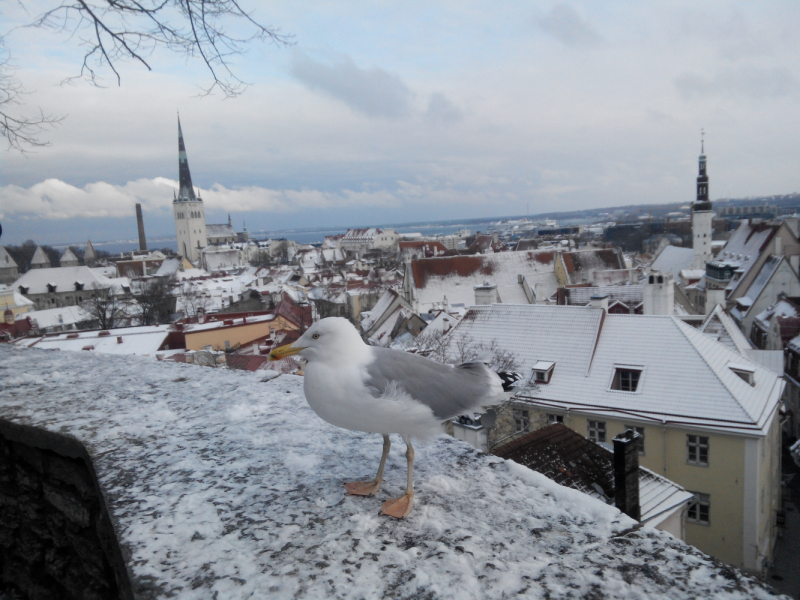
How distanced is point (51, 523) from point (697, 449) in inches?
501

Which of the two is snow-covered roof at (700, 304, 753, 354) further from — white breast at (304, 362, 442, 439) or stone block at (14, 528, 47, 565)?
stone block at (14, 528, 47, 565)

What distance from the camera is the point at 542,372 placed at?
14.6 m

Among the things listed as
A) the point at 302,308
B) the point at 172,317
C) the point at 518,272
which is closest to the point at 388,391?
the point at 302,308

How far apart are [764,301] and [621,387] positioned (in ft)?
82.7

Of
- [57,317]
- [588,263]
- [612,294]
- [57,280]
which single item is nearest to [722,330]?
[612,294]

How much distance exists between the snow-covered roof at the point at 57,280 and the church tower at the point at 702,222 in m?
63.9

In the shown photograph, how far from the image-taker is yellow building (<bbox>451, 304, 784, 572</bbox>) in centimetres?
1188

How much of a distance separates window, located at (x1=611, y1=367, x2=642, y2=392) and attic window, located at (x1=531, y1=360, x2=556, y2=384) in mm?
1626

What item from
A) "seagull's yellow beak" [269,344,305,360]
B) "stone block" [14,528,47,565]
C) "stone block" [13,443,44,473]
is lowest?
"stone block" [14,528,47,565]

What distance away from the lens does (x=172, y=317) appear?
151ft

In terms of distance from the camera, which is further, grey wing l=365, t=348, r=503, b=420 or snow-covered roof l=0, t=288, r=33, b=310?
snow-covered roof l=0, t=288, r=33, b=310

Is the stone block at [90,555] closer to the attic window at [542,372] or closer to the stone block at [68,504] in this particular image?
the stone block at [68,504]

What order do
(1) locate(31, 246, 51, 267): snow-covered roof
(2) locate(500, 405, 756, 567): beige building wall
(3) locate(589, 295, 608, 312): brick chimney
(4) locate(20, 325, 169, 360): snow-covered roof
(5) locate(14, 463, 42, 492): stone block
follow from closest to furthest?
1. (5) locate(14, 463, 42, 492): stone block
2. (2) locate(500, 405, 756, 567): beige building wall
3. (3) locate(589, 295, 608, 312): brick chimney
4. (4) locate(20, 325, 169, 360): snow-covered roof
5. (1) locate(31, 246, 51, 267): snow-covered roof

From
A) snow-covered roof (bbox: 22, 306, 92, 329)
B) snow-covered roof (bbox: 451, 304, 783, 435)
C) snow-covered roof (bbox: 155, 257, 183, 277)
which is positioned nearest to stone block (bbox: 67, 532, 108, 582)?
snow-covered roof (bbox: 451, 304, 783, 435)
